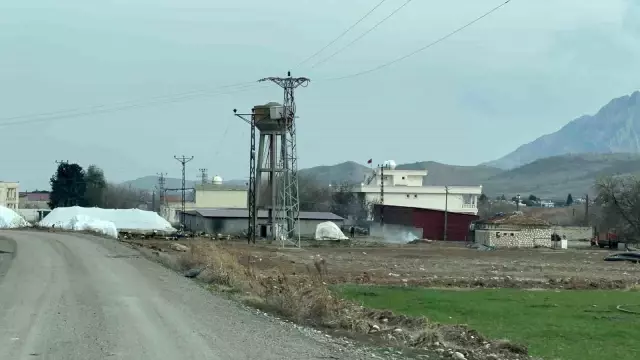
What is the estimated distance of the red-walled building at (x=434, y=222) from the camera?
10462cm

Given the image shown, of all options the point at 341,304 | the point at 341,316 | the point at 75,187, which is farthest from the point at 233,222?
the point at 341,316

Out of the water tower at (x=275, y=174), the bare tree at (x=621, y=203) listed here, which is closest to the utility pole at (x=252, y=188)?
the water tower at (x=275, y=174)

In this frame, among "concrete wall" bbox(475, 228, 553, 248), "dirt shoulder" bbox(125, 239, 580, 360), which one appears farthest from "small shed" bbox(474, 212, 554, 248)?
"dirt shoulder" bbox(125, 239, 580, 360)

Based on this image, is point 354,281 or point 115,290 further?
point 354,281

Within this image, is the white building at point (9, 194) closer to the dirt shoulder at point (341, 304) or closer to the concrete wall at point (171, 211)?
the concrete wall at point (171, 211)

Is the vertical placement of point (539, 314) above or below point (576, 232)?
below

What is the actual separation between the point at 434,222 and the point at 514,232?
1351cm

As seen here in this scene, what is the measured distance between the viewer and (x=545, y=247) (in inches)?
3674

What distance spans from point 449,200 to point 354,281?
110657 millimetres

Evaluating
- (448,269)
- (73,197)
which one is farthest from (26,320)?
(73,197)

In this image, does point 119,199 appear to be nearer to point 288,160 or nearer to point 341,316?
point 288,160

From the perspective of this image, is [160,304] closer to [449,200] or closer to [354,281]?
[354,281]

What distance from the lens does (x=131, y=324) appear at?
15.2 m

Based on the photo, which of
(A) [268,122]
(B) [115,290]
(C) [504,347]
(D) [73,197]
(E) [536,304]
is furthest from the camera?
(D) [73,197]
